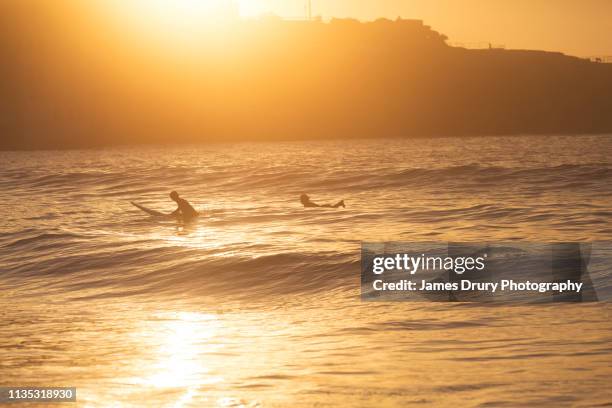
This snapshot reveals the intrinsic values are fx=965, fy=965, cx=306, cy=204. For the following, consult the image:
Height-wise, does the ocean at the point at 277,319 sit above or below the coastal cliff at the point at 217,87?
below

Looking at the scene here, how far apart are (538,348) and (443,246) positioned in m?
9.89

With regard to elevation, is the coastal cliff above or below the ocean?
above

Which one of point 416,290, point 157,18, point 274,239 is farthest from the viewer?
point 157,18

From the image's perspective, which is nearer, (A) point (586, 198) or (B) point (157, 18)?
(A) point (586, 198)

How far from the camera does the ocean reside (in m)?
8.61

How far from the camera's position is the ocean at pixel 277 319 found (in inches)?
339

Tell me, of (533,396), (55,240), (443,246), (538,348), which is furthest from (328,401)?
(55,240)

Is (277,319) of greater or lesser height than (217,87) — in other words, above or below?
below

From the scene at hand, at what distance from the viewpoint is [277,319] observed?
12.6 m

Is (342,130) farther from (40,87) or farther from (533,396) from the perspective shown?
(533,396)

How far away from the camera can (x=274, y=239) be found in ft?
73.4

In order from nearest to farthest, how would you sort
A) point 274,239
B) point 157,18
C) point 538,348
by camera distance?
point 538,348
point 274,239
point 157,18

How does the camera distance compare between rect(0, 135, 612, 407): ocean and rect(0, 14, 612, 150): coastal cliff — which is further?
rect(0, 14, 612, 150): coastal cliff

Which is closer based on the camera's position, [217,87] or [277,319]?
[277,319]
